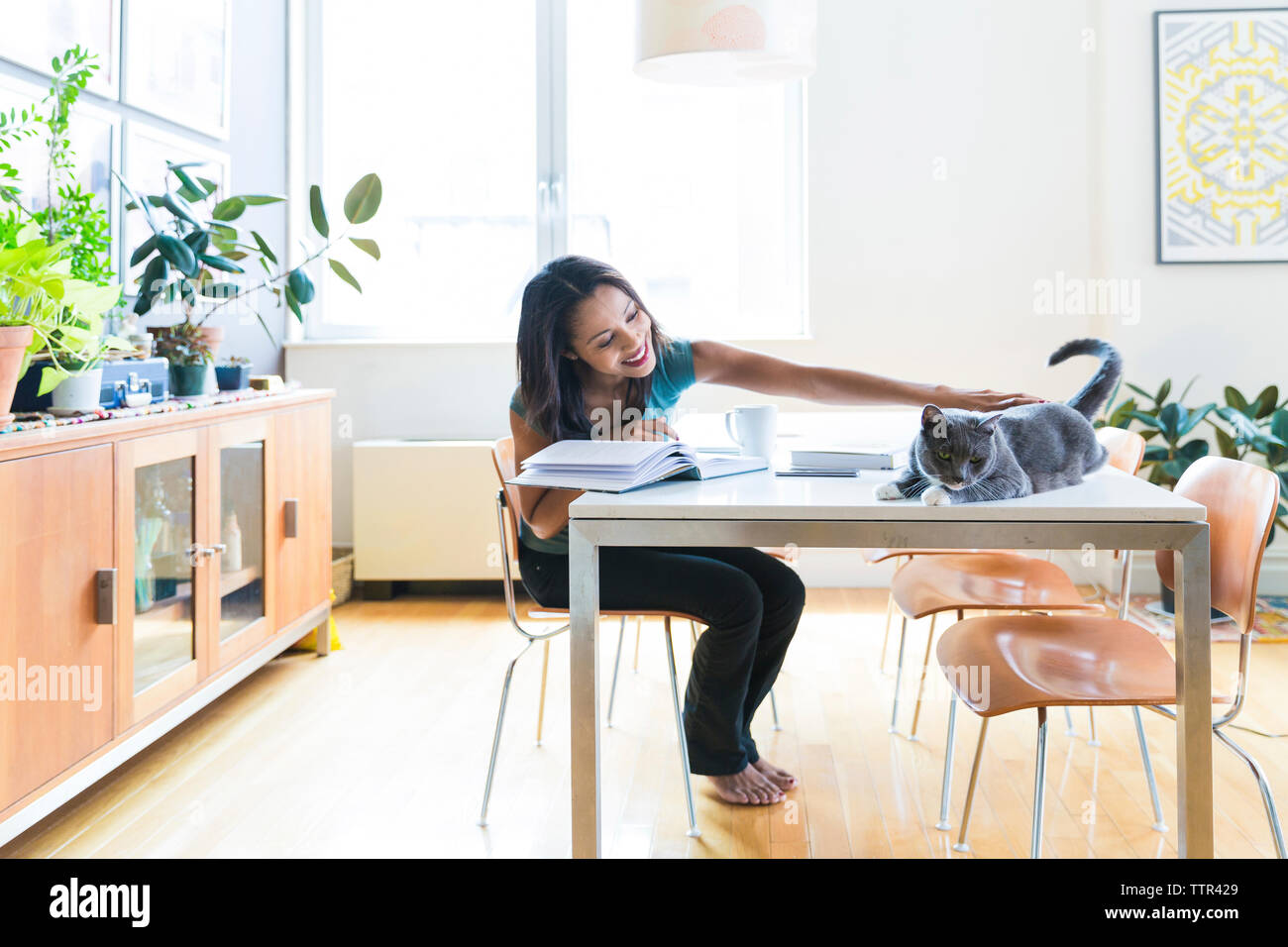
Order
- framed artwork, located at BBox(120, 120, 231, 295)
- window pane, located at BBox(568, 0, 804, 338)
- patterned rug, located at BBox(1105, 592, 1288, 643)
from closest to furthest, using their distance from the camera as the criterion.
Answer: framed artwork, located at BBox(120, 120, 231, 295) < patterned rug, located at BBox(1105, 592, 1288, 643) < window pane, located at BBox(568, 0, 804, 338)

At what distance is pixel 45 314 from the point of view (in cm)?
190

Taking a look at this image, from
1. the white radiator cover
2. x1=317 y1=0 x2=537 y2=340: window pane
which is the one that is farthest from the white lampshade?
x1=317 y1=0 x2=537 y2=340: window pane

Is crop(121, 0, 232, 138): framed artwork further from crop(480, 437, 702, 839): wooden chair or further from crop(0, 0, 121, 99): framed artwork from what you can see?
crop(480, 437, 702, 839): wooden chair

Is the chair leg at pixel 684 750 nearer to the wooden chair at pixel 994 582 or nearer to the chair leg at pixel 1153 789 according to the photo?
the wooden chair at pixel 994 582

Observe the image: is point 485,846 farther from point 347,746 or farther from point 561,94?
point 561,94

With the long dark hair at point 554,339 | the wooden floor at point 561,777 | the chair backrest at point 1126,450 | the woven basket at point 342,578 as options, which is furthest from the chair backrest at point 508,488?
the woven basket at point 342,578

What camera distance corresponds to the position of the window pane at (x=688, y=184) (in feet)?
13.8

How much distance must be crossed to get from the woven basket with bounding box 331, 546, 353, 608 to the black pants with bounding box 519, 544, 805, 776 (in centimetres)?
202

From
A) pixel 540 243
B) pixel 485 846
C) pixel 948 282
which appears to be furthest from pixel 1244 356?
pixel 485 846

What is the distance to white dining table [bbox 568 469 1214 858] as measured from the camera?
4.73ft

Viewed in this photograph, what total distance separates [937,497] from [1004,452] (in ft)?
0.45

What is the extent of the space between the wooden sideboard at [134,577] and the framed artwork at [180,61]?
3.17 ft

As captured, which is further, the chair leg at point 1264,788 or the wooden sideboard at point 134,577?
the wooden sideboard at point 134,577

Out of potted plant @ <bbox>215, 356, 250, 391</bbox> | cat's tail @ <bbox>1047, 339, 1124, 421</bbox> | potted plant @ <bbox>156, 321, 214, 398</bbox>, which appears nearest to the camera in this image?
cat's tail @ <bbox>1047, 339, 1124, 421</bbox>
